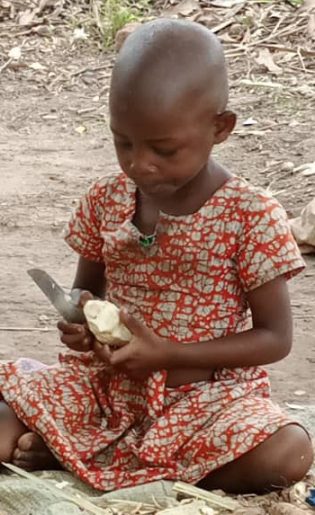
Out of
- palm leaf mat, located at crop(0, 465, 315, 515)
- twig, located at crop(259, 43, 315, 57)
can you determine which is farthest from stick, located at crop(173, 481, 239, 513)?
twig, located at crop(259, 43, 315, 57)

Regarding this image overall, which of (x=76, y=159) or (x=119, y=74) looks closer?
(x=119, y=74)

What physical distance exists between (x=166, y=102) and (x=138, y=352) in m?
0.58

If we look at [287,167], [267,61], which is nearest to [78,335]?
[287,167]

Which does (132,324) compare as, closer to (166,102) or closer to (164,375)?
(164,375)

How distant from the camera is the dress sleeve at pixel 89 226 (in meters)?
3.20

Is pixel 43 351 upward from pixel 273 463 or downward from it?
downward

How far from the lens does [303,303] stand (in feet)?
15.1

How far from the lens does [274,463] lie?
2951 millimetres

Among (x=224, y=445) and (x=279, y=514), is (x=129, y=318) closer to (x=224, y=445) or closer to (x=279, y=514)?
(x=224, y=445)

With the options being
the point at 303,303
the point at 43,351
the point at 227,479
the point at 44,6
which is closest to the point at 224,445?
the point at 227,479

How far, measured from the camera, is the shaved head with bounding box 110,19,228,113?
2838 mm

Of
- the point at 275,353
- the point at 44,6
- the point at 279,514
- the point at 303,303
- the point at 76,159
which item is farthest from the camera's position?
the point at 44,6

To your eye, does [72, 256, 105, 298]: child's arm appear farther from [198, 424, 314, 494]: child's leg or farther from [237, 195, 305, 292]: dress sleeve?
[198, 424, 314, 494]: child's leg

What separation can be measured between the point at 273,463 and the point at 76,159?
11.9 feet
